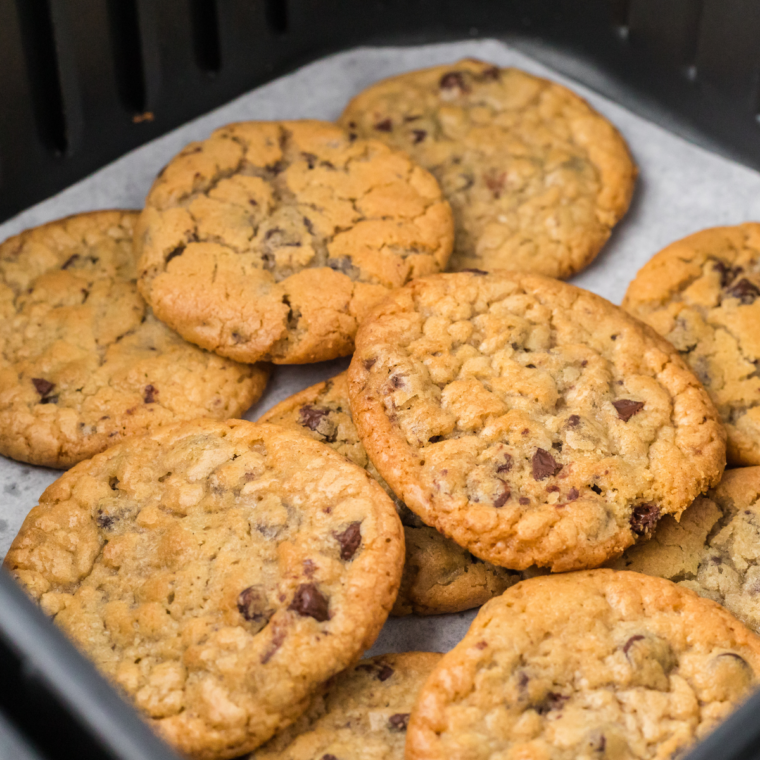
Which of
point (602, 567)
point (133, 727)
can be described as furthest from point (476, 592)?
point (133, 727)

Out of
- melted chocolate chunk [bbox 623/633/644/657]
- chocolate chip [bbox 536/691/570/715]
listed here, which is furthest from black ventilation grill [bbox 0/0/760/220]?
chocolate chip [bbox 536/691/570/715]

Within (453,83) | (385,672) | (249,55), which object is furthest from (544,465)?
(249,55)

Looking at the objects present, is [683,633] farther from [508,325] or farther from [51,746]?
[51,746]

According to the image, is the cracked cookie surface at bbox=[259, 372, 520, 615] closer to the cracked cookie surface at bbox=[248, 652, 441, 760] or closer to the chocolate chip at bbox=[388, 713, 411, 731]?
the cracked cookie surface at bbox=[248, 652, 441, 760]

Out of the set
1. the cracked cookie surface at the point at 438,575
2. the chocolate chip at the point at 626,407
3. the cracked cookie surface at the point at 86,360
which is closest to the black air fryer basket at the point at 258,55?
the cracked cookie surface at the point at 86,360

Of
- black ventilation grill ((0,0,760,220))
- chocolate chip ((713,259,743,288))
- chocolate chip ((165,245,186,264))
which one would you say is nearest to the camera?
chocolate chip ((165,245,186,264))

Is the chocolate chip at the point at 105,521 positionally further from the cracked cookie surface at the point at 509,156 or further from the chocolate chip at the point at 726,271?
the chocolate chip at the point at 726,271
